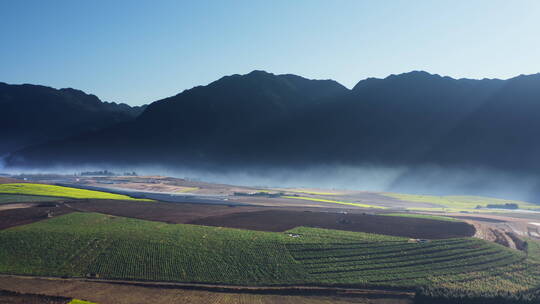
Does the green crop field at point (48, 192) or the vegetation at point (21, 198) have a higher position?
the green crop field at point (48, 192)

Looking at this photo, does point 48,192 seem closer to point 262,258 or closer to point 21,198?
point 21,198

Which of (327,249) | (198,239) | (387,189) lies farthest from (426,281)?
(387,189)

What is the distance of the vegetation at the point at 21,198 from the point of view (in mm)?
63866

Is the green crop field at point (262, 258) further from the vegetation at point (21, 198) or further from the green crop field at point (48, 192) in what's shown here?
the green crop field at point (48, 192)

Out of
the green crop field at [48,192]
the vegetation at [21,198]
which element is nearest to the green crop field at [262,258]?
the vegetation at [21,198]

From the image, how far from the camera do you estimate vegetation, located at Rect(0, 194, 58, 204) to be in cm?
6387

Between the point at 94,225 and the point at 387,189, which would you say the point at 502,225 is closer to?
the point at 94,225

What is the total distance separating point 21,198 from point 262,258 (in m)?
50.4

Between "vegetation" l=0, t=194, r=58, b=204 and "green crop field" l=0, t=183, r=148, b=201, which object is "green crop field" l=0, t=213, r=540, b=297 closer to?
"vegetation" l=0, t=194, r=58, b=204

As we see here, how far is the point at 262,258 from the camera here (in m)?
39.6

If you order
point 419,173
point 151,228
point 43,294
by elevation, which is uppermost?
point 419,173

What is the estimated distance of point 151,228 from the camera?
47.4 metres

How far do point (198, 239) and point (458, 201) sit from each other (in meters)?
98.4

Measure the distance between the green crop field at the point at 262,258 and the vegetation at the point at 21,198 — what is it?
22.1 meters
